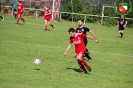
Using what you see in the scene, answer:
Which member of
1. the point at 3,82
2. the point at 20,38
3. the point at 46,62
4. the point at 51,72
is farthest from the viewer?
the point at 20,38

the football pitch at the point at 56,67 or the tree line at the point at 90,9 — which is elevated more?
the tree line at the point at 90,9

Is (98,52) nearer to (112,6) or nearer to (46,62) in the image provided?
(46,62)

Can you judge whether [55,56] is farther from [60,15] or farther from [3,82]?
[60,15]

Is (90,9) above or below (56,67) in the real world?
above

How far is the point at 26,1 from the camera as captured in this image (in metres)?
47.2

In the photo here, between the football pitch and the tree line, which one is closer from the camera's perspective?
the football pitch

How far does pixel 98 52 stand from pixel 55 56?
157 inches

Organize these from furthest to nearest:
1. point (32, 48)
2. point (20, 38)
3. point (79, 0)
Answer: point (79, 0)
point (20, 38)
point (32, 48)

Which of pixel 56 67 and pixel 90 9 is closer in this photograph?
pixel 56 67

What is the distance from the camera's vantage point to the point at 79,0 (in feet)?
157

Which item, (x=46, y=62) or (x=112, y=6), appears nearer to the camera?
(x=46, y=62)

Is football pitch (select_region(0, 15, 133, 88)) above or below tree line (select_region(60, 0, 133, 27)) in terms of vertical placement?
below

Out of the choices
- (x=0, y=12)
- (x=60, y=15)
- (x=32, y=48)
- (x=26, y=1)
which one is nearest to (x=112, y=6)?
(x=60, y=15)

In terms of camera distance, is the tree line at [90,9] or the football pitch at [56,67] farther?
the tree line at [90,9]
